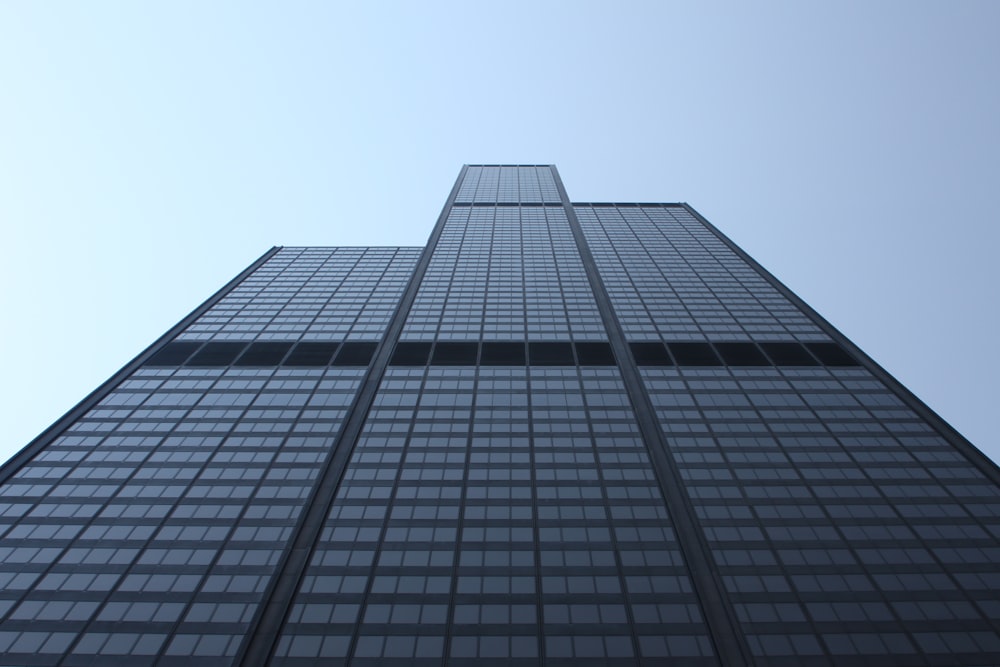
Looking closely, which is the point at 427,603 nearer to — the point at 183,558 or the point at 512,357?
the point at 183,558

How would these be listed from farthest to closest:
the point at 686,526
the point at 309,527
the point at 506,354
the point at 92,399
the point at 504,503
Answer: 1. the point at 506,354
2. the point at 92,399
3. the point at 504,503
4. the point at 309,527
5. the point at 686,526

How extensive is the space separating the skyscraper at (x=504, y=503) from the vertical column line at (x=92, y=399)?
1.05ft

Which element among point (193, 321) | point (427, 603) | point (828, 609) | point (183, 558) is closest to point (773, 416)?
point (828, 609)

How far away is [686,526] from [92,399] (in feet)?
196

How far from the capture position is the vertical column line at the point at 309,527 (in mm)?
42125

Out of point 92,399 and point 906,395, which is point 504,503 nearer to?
point 906,395

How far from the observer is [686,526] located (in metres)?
51.1

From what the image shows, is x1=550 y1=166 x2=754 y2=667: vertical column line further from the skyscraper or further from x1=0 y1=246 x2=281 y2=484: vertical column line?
x1=0 y1=246 x2=281 y2=484: vertical column line

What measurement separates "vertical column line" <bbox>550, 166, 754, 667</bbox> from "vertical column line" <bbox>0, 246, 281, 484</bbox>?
5477cm

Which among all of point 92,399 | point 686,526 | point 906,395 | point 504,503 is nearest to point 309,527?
point 504,503

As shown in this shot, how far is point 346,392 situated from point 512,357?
18.8m

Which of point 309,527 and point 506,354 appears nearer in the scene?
point 309,527

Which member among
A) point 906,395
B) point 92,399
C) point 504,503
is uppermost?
point 906,395

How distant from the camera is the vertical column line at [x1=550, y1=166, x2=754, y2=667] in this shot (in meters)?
41.8
